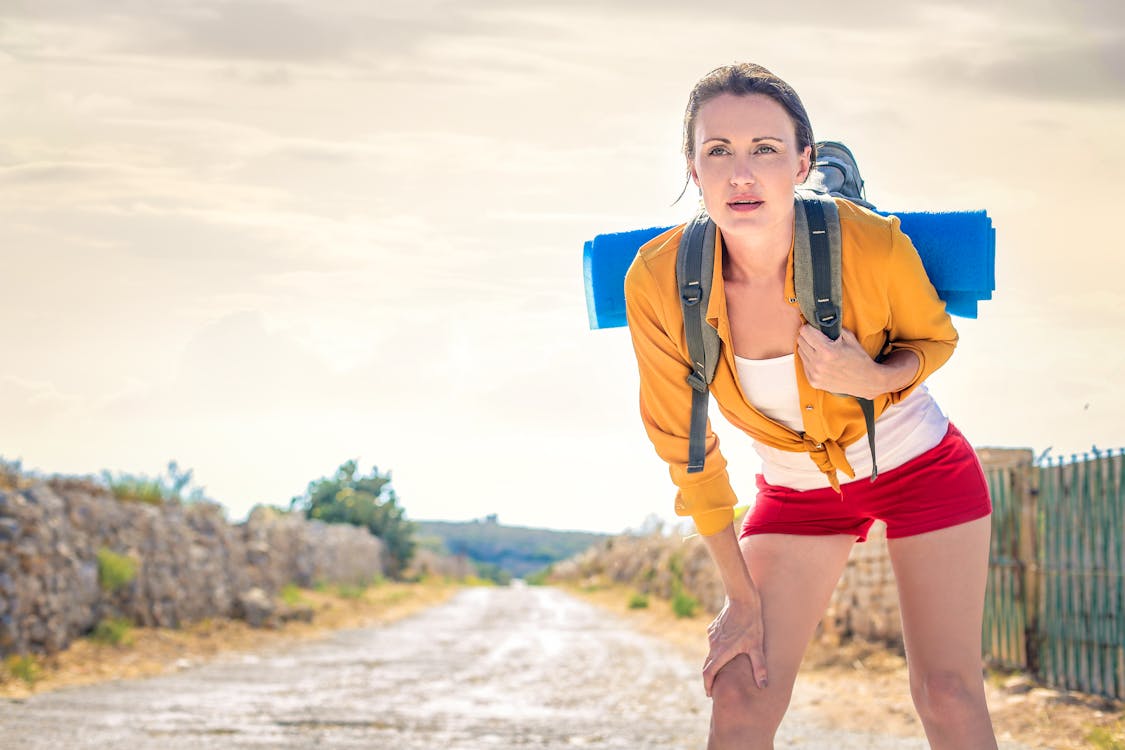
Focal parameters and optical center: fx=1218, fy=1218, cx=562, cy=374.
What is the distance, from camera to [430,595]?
33.5m

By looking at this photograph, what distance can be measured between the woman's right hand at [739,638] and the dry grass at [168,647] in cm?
805

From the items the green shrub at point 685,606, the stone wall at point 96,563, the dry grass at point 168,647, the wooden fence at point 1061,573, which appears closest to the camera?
the wooden fence at point 1061,573

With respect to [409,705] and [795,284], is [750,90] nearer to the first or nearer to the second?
[795,284]

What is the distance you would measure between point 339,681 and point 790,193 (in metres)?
9.09

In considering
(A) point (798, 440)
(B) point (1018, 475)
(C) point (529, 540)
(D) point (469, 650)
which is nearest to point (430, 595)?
(D) point (469, 650)

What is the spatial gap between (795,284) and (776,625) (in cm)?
81

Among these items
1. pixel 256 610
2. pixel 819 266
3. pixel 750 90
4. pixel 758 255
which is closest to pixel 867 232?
pixel 819 266

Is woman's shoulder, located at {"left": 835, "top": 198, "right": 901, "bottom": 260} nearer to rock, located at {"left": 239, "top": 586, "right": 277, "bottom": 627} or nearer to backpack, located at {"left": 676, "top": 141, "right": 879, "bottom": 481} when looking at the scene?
backpack, located at {"left": 676, "top": 141, "right": 879, "bottom": 481}

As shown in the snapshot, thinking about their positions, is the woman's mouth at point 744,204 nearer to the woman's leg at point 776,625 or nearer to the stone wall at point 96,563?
the woman's leg at point 776,625

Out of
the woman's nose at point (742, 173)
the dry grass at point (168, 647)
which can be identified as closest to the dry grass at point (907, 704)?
the woman's nose at point (742, 173)

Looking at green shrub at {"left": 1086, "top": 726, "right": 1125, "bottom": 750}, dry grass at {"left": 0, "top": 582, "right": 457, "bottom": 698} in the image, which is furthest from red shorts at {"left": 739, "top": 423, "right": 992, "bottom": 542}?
dry grass at {"left": 0, "top": 582, "right": 457, "bottom": 698}

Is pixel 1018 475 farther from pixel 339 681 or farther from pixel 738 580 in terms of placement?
pixel 738 580

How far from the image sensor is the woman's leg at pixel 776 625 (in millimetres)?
2750

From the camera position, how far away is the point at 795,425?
306 cm
